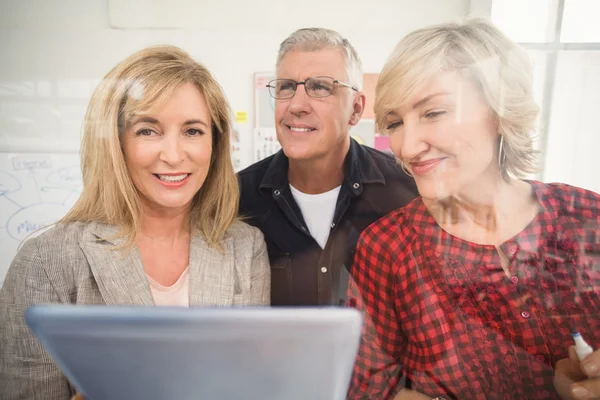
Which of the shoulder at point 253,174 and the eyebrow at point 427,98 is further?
the shoulder at point 253,174

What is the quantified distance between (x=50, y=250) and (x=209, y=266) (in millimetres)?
376

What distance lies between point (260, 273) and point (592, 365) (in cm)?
82

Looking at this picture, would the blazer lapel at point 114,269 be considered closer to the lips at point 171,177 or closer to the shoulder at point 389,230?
the lips at point 171,177

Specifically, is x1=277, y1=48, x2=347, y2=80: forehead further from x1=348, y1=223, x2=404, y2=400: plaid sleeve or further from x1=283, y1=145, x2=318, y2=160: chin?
x1=348, y1=223, x2=404, y2=400: plaid sleeve

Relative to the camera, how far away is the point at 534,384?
956 mm

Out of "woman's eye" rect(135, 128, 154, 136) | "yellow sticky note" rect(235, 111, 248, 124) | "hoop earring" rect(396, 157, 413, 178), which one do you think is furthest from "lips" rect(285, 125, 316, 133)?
"woman's eye" rect(135, 128, 154, 136)

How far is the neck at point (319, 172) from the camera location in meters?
0.97

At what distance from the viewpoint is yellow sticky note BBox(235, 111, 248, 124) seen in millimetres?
964

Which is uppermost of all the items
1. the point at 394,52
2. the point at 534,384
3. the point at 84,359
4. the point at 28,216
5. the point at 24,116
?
the point at 394,52

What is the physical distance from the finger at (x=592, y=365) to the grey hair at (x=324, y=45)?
845 mm

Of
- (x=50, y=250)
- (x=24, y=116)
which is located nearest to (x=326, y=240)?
(x=50, y=250)

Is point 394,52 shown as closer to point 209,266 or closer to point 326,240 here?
point 326,240

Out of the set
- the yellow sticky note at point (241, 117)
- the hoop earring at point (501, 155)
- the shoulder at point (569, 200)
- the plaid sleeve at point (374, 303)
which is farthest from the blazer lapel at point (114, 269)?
the shoulder at point (569, 200)

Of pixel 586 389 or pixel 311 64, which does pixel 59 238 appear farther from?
pixel 586 389
